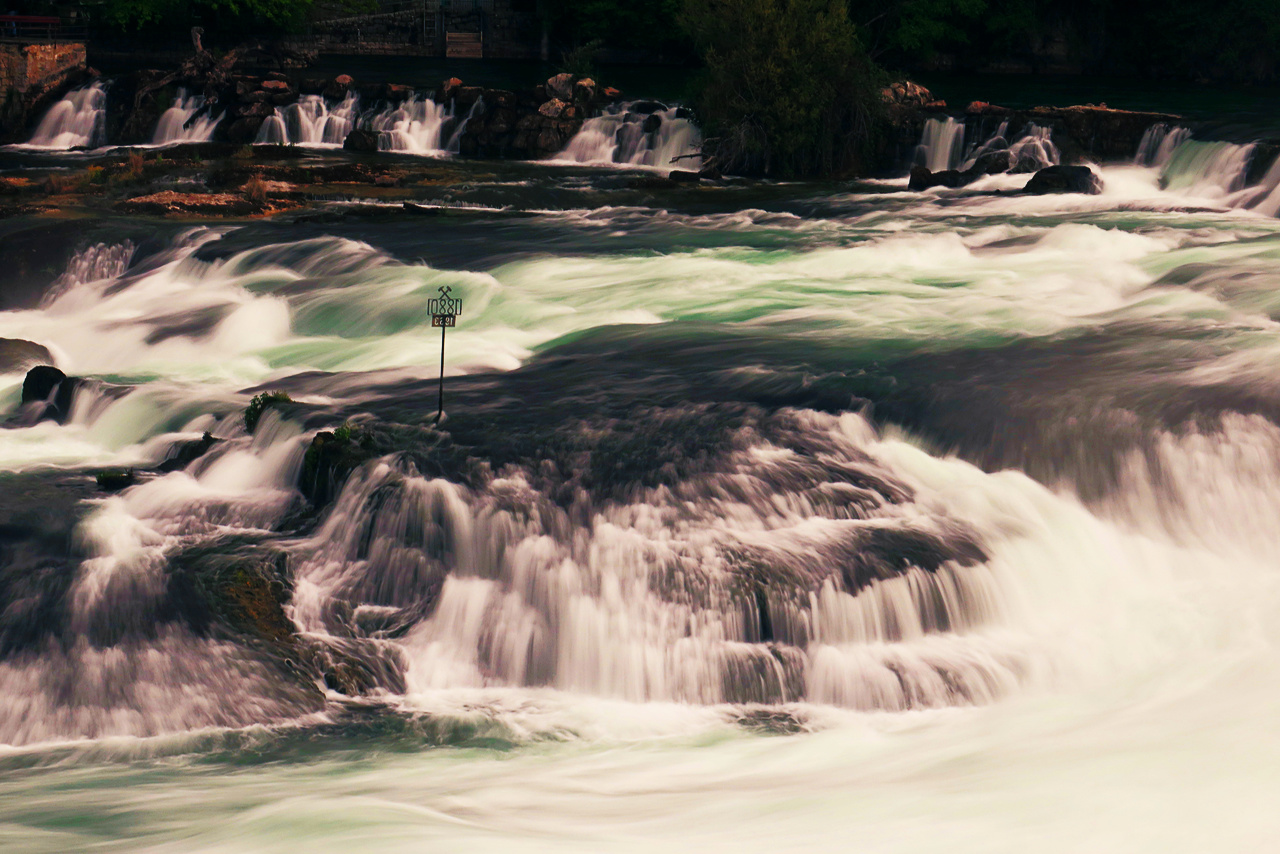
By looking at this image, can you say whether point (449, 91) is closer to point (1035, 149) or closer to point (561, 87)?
point (561, 87)

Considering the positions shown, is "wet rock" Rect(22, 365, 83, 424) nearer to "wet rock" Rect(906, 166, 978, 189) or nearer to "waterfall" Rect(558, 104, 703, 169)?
"wet rock" Rect(906, 166, 978, 189)

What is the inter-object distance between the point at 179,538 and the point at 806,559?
4455mm

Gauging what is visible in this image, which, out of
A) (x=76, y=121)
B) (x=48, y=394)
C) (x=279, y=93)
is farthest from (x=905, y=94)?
(x=48, y=394)

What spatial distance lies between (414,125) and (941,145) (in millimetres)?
13324

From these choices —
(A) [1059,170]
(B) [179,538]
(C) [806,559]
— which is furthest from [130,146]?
(C) [806,559]

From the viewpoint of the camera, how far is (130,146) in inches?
1377

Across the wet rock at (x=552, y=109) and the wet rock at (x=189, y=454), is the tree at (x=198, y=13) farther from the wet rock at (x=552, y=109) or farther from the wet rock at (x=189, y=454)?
the wet rock at (x=189, y=454)

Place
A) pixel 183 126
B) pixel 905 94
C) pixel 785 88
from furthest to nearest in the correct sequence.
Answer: pixel 183 126, pixel 905 94, pixel 785 88

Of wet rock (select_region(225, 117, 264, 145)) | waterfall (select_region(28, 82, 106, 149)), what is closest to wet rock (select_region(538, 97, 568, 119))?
wet rock (select_region(225, 117, 264, 145))

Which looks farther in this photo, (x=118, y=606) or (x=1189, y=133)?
(x=1189, y=133)

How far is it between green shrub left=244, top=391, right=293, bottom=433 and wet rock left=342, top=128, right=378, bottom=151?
74.9 ft

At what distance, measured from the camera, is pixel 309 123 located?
118 feet

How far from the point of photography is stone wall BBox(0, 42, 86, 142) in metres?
36.8

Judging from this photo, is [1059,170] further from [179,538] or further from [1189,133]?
[179,538]
